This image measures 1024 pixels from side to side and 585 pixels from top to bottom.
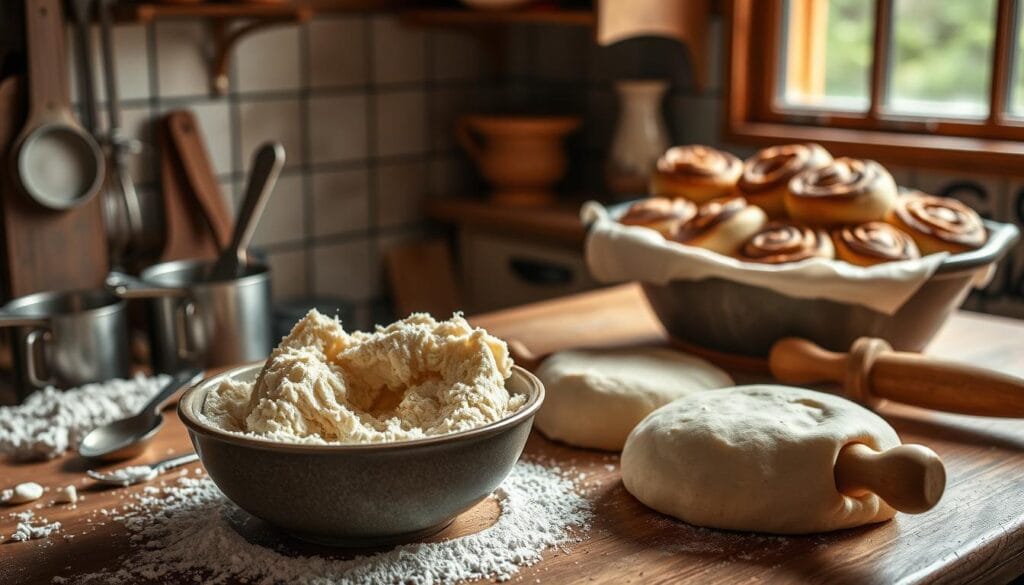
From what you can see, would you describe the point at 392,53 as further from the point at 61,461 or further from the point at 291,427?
the point at 291,427

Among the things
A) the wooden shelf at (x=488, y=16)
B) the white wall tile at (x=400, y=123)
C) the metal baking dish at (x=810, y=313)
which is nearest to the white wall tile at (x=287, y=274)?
the white wall tile at (x=400, y=123)

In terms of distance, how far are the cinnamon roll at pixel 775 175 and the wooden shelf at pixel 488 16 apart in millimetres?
641

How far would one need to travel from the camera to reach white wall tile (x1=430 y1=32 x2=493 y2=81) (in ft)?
7.10

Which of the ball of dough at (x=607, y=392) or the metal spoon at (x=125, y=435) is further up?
the ball of dough at (x=607, y=392)

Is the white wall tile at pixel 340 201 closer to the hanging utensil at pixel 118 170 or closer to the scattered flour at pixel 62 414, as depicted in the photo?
the hanging utensil at pixel 118 170

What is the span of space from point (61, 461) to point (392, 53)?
131cm

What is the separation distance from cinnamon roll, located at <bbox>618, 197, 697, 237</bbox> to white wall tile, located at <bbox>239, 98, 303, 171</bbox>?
2.96ft

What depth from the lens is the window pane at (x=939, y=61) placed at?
168 centimetres

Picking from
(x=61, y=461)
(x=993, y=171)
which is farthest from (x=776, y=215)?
(x=61, y=461)

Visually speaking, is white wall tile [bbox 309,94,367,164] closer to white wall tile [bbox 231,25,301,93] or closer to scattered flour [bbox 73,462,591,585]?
white wall tile [bbox 231,25,301,93]

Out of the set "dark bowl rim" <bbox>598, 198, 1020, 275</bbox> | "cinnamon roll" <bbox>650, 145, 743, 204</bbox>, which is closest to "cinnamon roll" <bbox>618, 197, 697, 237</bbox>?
"cinnamon roll" <bbox>650, 145, 743, 204</bbox>

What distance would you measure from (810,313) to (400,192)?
1231mm

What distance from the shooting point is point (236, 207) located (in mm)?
1890

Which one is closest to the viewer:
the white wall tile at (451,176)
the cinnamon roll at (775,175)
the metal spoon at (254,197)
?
the cinnamon roll at (775,175)
